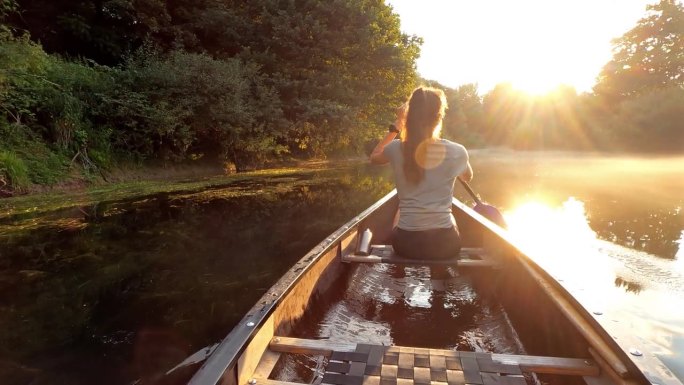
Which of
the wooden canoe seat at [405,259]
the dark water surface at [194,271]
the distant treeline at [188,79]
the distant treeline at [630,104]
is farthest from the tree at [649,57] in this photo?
the wooden canoe seat at [405,259]

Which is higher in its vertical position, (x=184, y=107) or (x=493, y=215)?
(x=184, y=107)

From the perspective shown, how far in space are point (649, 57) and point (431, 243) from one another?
41.5 meters

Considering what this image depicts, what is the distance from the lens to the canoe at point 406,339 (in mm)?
1513

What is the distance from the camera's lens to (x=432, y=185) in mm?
2846

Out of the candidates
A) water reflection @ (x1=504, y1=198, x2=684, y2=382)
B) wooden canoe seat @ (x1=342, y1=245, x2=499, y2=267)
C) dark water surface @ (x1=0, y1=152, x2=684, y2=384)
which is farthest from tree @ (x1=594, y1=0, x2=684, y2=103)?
wooden canoe seat @ (x1=342, y1=245, x2=499, y2=267)

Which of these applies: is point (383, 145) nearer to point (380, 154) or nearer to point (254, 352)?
point (380, 154)

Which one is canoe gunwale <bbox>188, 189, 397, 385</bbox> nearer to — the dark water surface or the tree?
the dark water surface

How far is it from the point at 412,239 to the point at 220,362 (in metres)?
1.90

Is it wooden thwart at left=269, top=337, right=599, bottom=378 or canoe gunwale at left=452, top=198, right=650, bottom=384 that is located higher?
canoe gunwale at left=452, top=198, right=650, bottom=384

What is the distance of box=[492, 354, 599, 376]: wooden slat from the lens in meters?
1.57

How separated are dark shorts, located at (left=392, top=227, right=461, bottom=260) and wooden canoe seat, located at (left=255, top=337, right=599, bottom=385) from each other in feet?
4.14

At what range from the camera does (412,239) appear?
2.95 metres

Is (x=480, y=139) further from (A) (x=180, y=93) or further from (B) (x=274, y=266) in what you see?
(B) (x=274, y=266)

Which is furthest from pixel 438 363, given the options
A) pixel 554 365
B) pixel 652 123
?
pixel 652 123
